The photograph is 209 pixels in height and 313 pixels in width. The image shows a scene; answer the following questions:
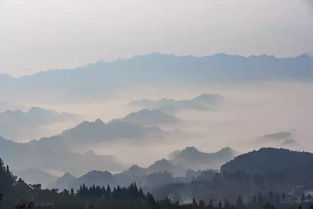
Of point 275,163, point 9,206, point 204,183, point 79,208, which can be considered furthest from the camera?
point 275,163

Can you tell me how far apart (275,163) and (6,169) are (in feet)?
448

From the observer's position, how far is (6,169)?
245 feet

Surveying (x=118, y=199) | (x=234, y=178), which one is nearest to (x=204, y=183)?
(x=234, y=178)

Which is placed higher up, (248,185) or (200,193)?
(248,185)

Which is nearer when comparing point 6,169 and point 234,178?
point 6,169

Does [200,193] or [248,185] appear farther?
[248,185]

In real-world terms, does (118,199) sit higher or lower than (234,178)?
lower

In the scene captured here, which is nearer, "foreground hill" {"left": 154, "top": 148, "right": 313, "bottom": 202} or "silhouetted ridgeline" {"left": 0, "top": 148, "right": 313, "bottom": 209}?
"silhouetted ridgeline" {"left": 0, "top": 148, "right": 313, "bottom": 209}

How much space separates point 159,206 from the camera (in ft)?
238

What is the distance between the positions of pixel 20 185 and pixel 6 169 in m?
2.83

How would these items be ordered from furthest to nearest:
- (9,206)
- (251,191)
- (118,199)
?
(251,191) < (118,199) < (9,206)

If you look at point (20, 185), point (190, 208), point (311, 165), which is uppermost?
point (311, 165)

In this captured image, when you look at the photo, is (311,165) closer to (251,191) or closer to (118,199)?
(251,191)

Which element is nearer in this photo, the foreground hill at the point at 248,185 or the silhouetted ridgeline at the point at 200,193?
the silhouetted ridgeline at the point at 200,193
